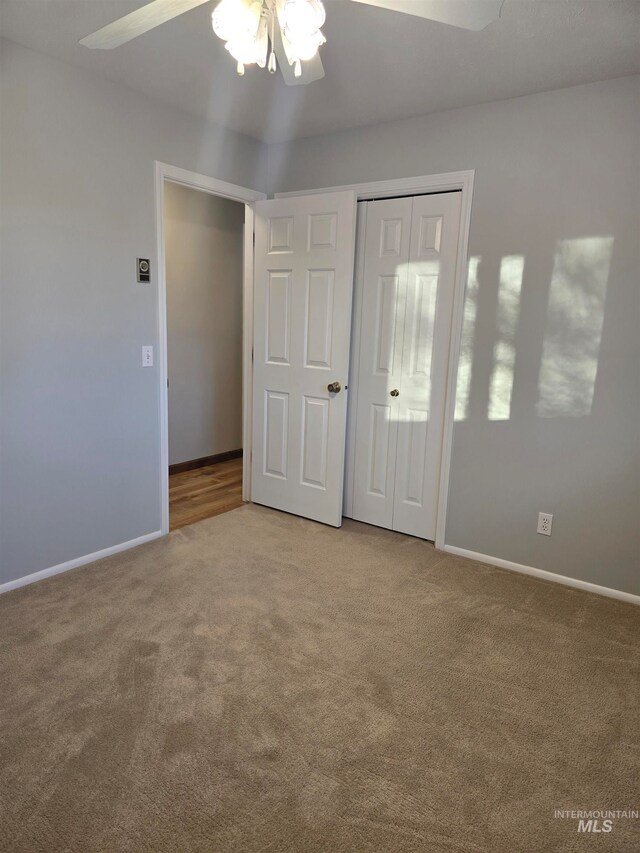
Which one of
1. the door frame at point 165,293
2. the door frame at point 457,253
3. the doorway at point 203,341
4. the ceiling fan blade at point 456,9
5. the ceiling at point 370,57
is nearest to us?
the ceiling fan blade at point 456,9

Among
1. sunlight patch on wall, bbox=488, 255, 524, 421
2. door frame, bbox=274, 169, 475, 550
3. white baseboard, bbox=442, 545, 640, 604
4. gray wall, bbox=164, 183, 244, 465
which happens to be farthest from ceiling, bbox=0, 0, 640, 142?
white baseboard, bbox=442, 545, 640, 604

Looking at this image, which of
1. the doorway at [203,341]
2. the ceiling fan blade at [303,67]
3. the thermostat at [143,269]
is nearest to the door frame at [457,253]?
the thermostat at [143,269]

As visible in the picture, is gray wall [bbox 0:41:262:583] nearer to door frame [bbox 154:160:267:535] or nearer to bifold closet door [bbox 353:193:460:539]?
door frame [bbox 154:160:267:535]

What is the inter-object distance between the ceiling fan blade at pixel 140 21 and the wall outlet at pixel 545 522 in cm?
265

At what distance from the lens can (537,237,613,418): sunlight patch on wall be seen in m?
2.63

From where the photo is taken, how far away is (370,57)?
2.36m

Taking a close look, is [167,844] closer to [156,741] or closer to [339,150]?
[156,741]

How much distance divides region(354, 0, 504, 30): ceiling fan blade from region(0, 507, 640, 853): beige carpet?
6.92 feet

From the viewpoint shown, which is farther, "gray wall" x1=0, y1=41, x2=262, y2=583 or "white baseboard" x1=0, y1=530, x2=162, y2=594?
"white baseboard" x1=0, y1=530, x2=162, y2=594

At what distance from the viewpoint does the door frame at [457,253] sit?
2.96 m

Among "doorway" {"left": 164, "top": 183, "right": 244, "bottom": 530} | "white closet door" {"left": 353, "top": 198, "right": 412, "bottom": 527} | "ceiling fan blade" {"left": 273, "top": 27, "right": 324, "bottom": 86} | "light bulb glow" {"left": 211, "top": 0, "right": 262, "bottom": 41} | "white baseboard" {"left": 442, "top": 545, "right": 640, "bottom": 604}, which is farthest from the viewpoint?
"doorway" {"left": 164, "top": 183, "right": 244, "bottom": 530}

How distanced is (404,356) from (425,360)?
5.6 inches

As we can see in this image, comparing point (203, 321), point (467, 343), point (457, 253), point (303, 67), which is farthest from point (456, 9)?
point (203, 321)

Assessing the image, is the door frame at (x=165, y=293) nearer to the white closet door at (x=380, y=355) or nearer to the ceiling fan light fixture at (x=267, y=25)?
the white closet door at (x=380, y=355)
